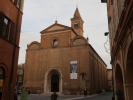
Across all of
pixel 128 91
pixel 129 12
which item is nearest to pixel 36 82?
pixel 128 91

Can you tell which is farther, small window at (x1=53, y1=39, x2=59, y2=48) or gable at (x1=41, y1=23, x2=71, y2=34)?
gable at (x1=41, y1=23, x2=71, y2=34)

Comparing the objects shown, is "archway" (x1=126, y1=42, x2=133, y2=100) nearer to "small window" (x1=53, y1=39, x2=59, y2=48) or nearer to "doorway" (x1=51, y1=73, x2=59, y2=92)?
"doorway" (x1=51, y1=73, x2=59, y2=92)

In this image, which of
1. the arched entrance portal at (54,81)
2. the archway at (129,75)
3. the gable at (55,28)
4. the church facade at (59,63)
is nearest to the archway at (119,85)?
the archway at (129,75)

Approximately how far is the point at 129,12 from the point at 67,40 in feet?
102

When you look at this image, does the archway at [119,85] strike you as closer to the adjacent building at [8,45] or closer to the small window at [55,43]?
the adjacent building at [8,45]

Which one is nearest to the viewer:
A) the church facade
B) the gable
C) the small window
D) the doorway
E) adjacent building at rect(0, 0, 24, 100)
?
adjacent building at rect(0, 0, 24, 100)

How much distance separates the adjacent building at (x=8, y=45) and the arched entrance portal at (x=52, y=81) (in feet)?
71.7

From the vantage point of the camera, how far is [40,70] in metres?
37.1

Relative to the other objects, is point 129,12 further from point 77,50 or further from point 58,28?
point 58,28

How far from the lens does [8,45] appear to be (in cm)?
1299

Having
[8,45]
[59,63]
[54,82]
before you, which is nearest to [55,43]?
[59,63]

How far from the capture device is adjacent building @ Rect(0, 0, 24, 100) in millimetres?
12242

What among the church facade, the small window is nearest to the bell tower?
the church facade

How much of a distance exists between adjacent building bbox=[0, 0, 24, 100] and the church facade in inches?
811
